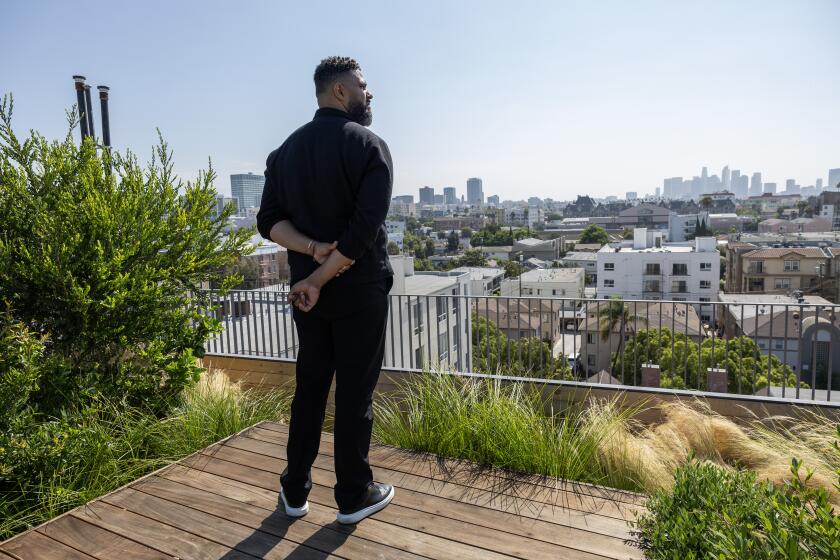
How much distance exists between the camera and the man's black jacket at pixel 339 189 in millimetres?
1658

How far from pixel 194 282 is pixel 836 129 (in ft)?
272

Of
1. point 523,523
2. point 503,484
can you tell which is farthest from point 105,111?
point 523,523

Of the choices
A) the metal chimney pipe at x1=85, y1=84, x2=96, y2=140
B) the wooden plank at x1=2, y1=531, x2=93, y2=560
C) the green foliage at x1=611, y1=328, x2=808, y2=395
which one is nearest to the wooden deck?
the wooden plank at x1=2, y1=531, x2=93, y2=560

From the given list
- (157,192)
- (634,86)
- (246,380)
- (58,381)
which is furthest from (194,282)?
(634,86)

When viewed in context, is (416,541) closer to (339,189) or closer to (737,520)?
(737,520)

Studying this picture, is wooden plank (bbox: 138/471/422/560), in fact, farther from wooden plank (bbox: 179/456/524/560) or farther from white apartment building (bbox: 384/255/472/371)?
white apartment building (bbox: 384/255/472/371)

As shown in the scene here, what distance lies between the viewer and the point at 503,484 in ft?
7.34

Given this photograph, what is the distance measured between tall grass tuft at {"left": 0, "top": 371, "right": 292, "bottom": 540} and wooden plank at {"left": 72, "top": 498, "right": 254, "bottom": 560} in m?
0.15

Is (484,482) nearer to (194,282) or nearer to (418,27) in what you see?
(194,282)

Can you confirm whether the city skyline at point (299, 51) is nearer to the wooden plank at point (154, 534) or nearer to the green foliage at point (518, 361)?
the wooden plank at point (154, 534)

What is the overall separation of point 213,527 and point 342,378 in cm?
79

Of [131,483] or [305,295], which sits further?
[131,483]

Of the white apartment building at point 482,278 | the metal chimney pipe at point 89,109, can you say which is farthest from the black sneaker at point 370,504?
the white apartment building at point 482,278

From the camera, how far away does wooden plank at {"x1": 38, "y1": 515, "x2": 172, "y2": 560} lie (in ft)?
5.69
